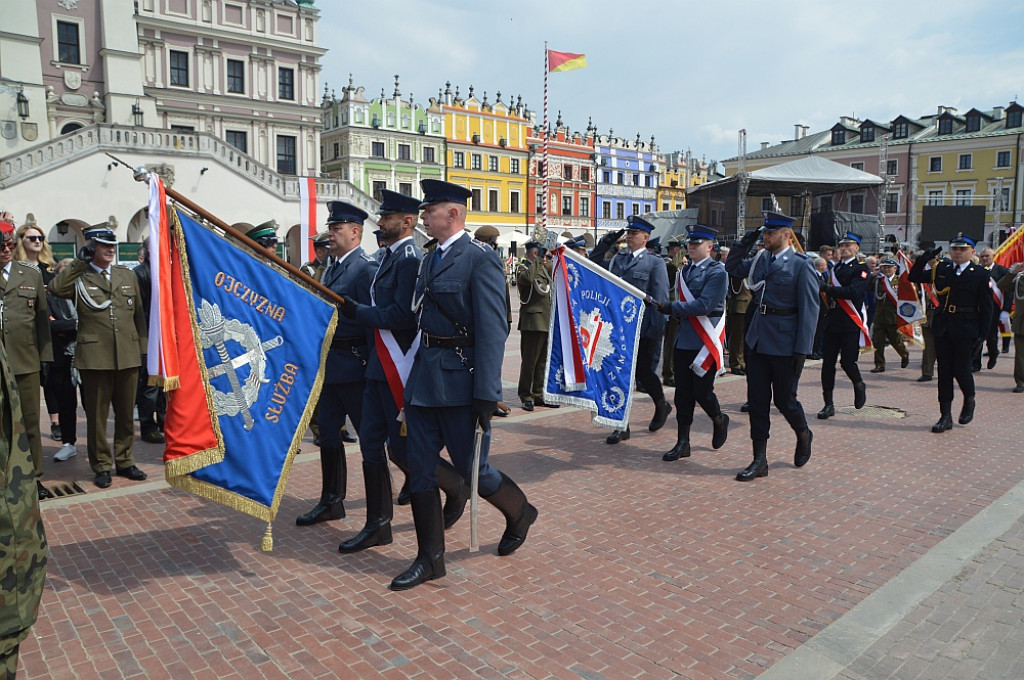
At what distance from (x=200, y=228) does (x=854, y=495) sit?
17.3 feet

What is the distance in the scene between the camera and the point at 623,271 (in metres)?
8.01

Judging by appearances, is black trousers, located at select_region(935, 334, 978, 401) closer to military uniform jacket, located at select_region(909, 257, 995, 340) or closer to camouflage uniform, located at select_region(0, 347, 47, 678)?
military uniform jacket, located at select_region(909, 257, 995, 340)

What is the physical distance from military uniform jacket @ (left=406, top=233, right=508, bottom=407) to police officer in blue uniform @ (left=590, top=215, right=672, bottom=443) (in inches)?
136

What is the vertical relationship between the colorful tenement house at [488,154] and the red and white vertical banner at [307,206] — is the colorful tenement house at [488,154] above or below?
above

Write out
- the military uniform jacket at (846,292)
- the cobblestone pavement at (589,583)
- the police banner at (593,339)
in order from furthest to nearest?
the military uniform jacket at (846,292) → the police banner at (593,339) → the cobblestone pavement at (589,583)

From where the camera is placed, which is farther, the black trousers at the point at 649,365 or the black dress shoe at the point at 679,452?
the black trousers at the point at 649,365

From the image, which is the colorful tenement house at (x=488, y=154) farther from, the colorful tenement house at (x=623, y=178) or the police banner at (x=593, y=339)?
the police banner at (x=593, y=339)

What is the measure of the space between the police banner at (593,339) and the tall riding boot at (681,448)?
0.60 m

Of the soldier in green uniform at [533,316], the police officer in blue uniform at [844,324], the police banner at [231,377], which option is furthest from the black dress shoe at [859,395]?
the police banner at [231,377]

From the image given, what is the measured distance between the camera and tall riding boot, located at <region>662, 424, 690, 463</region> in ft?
24.1

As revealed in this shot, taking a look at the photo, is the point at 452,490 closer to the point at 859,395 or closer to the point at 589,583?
the point at 589,583

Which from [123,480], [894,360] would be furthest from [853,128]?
[123,480]

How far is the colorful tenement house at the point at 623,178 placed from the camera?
3024 inches

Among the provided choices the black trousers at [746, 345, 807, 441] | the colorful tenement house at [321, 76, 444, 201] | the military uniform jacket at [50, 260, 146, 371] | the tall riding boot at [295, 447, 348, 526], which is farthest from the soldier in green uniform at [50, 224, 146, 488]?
the colorful tenement house at [321, 76, 444, 201]
